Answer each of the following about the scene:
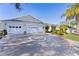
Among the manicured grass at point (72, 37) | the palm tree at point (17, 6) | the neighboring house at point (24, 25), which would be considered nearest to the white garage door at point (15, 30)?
the neighboring house at point (24, 25)

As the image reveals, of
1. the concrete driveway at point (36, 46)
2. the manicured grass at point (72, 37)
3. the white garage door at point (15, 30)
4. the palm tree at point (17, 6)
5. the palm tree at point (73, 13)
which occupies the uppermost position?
the palm tree at point (17, 6)

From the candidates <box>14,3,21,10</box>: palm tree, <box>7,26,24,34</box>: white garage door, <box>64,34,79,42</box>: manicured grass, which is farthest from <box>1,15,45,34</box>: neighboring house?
<box>64,34,79,42</box>: manicured grass

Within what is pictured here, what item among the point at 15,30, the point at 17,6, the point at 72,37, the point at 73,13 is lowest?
the point at 72,37

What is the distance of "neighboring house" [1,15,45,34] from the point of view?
7.67 feet

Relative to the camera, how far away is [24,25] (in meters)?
2.38

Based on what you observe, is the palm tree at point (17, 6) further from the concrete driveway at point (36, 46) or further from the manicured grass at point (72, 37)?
the manicured grass at point (72, 37)

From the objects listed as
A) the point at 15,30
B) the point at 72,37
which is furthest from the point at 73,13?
the point at 15,30

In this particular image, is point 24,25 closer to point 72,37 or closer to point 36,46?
point 36,46

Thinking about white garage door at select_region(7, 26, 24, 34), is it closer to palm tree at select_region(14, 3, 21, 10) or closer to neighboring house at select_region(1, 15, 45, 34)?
neighboring house at select_region(1, 15, 45, 34)

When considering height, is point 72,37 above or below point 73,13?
below

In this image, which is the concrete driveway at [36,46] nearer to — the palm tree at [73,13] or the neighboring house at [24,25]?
the neighboring house at [24,25]

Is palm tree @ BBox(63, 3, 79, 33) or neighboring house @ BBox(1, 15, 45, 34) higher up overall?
palm tree @ BBox(63, 3, 79, 33)

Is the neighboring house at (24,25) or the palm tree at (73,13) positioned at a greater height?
the palm tree at (73,13)

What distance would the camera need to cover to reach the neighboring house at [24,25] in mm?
2338
